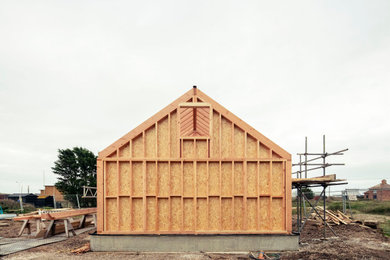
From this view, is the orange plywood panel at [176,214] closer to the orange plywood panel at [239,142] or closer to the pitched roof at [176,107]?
the orange plywood panel at [239,142]

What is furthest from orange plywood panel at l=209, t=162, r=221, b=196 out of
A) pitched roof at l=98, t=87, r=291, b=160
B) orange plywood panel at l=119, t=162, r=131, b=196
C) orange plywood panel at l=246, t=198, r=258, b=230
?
orange plywood panel at l=119, t=162, r=131, b=196

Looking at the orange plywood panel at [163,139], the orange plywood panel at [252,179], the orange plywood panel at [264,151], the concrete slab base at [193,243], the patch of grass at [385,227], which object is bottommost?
the patch of grass at [385,227]

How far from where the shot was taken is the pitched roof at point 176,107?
490 inches

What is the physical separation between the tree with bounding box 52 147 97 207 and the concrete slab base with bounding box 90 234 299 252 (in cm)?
3031

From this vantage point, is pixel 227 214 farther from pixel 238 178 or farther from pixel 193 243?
pixel 193 243

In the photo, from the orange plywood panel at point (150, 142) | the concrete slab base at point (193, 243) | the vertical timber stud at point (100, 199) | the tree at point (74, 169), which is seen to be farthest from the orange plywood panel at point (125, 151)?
the tree at point (74, 169)

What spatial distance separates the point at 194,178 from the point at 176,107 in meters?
3.48

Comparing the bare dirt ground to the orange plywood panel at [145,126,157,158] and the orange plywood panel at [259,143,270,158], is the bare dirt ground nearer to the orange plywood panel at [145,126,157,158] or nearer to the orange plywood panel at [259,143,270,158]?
the orange plywood panel at [259,143,270,158]

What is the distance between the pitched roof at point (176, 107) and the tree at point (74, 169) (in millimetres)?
30737

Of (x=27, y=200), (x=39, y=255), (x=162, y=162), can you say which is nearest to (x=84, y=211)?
(x=39, y=255)

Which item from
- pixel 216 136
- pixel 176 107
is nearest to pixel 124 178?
pixel 176 107

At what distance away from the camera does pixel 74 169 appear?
135 feet

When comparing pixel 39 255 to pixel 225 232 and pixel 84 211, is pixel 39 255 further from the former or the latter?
pixel 225 232

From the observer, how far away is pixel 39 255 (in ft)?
37.2
